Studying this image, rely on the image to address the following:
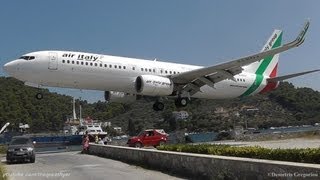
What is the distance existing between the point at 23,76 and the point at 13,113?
313 ft

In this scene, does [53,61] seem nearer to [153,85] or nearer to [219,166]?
[153,85]

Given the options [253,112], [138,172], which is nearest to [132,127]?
[253,112]

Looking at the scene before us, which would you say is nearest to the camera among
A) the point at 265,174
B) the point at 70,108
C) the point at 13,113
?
the point at 265,174

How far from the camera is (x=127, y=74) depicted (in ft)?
126

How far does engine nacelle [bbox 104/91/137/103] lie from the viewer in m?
41.7

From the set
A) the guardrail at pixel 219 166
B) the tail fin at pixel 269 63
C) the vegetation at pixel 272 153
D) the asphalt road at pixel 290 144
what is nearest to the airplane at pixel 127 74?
the tail fin at pixel 269 63

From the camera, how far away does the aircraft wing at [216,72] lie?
35.2 meters

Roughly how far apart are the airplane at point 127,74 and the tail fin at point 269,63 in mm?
3883

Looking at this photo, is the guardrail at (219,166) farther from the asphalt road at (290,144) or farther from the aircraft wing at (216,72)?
the aircraft wing at (216,72)

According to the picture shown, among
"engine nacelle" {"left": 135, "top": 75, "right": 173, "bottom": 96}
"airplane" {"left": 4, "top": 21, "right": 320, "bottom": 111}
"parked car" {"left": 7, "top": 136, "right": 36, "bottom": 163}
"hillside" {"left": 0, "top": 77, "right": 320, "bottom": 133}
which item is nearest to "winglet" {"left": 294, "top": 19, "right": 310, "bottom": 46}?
"airplane" {"left": 4, "top": 21, "right": 320, "bottom": 111}

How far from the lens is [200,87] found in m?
41.3

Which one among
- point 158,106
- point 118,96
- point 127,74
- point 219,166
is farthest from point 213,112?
point 219,166

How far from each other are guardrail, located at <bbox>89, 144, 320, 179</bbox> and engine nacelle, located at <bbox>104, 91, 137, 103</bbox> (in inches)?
668

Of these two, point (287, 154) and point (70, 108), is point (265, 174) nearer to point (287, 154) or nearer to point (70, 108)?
point (287, 154)
